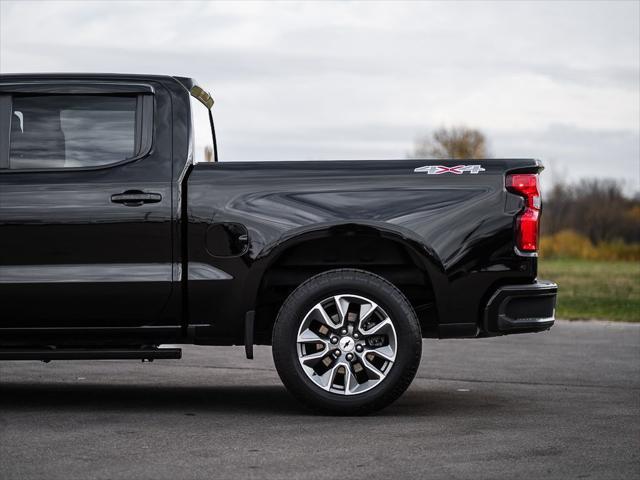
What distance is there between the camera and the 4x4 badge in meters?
7.01

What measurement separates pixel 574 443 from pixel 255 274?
2.08m

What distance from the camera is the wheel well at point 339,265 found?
7.36 metres

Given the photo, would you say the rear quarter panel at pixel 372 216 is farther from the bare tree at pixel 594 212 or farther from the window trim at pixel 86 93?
the bare tree at pixel 594 212

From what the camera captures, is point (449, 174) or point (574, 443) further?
point (449, 174)

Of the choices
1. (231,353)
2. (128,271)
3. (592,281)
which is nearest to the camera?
(128,271)

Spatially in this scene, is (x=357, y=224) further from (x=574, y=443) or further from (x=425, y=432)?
(x=574, y=443)

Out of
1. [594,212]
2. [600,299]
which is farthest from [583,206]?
[600,299]

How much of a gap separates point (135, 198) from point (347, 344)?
1480 mm

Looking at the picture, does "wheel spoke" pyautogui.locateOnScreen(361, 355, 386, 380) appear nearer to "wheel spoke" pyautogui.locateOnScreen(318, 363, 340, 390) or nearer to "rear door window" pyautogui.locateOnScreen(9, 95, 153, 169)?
"wheel spoke" pyautogui.locateOnScreen(318, 363, 340, 390)

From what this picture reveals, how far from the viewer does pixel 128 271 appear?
693 cm

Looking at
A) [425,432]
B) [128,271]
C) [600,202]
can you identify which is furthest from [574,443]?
[600,202]

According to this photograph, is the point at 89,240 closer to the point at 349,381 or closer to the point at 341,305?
the point at 341,305

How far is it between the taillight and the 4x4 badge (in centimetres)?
19

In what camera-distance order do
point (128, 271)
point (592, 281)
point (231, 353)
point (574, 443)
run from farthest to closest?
point (592, 281) → point (231, 353) → point (128, 271) → point (574, 443)
